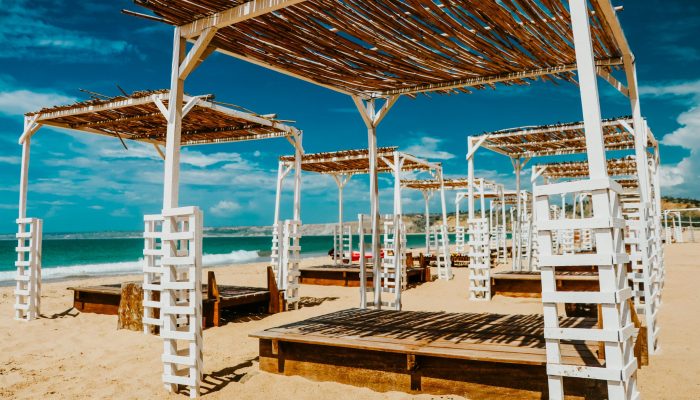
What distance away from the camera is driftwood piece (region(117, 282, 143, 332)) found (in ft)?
25.3

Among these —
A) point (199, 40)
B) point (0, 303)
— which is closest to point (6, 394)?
point (199, 40)

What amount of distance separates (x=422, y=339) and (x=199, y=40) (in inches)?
144

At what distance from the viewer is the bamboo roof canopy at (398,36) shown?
414 centimetres

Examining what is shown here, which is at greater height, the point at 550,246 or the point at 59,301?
the point at 550,246

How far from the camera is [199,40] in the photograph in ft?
14.8

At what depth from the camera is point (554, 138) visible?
1035cm

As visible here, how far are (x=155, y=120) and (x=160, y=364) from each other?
4732mm

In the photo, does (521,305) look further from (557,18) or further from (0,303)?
(0,303)

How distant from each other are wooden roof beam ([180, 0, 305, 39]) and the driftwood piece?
4.86m

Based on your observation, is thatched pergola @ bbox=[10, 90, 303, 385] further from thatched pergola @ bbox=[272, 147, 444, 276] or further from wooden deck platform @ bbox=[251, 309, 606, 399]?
thatched pergola @ bbox=[272, 147, 444, 276]

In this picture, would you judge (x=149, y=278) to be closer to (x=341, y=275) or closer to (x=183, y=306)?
(x=183, y=306)

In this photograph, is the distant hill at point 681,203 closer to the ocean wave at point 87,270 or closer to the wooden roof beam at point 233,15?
the ocean wave at point 87,270

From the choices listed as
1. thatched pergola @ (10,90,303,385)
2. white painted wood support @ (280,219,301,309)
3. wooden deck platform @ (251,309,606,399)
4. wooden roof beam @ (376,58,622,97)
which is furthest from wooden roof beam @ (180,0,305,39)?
white painted wood support @ (280,219,301,309)

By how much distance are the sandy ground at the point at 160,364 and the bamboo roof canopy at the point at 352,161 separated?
3952mm
